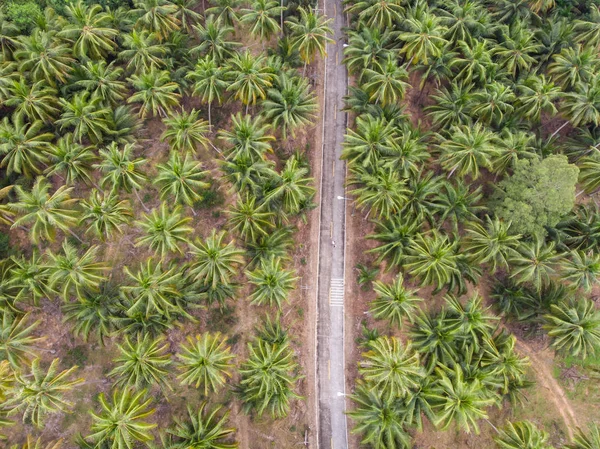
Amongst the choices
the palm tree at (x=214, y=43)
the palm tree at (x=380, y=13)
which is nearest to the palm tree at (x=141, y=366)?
the palm tree at (x=214, y=43)

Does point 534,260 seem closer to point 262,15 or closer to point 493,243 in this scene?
point 493,243

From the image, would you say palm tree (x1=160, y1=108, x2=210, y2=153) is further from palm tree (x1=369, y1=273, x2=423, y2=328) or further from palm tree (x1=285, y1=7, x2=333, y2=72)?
palm tree (x1=369, y1=273, x2=423, y2=328)

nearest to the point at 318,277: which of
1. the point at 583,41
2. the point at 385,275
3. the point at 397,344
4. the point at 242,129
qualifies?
the point at 385,275

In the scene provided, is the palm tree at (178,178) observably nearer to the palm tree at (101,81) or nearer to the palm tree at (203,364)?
the palm tree at (101,81)

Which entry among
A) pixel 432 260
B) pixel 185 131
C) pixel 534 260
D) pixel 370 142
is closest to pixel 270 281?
pixel 432 260

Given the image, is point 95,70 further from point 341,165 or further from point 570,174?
point 570,174

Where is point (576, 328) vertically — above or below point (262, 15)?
below
